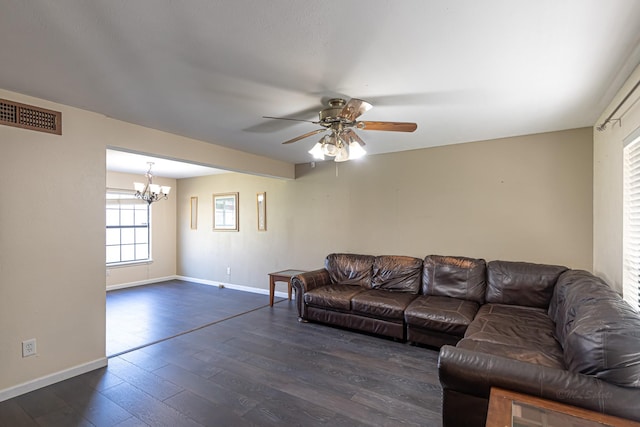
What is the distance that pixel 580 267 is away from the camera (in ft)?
11.0

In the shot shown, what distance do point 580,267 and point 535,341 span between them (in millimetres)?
1649

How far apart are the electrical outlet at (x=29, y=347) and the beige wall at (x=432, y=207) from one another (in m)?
3.55

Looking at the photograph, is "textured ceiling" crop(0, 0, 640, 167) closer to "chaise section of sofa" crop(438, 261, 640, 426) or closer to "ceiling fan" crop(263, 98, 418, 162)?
"ceiling fan" crop(263, 98, 418, 162)

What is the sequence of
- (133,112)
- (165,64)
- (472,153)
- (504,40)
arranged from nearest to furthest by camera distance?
(504,40) < (165,64) < (133,112) < (472,153)

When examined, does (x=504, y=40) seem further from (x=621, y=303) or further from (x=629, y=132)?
(x=621, y=303)

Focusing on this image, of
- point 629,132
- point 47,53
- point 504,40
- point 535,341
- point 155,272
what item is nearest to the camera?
point 504,40

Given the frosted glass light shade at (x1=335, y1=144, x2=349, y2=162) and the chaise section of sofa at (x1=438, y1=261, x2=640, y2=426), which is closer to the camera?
the chaise section of sofa at (x1=438, y1=261, x2=640, y2=426)

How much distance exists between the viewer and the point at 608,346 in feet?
4.72

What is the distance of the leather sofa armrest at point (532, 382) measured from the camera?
4.46 feet

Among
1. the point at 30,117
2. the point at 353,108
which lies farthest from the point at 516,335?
the point at 30,117

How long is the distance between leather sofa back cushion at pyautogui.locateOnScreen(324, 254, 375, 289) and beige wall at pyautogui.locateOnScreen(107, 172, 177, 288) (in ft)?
14.2

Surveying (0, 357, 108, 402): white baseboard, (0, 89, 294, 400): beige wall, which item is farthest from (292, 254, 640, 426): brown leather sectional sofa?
(0, 89, 294, 400): beige wall

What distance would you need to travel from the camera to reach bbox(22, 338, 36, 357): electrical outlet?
2.43 m

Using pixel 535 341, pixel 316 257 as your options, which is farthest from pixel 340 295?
pixel 535 341
